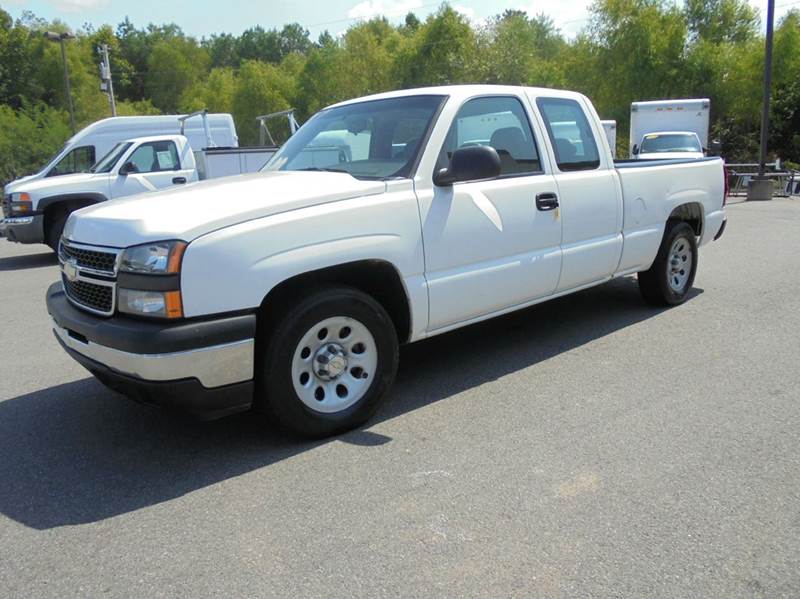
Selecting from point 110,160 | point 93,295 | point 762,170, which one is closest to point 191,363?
point 93,295

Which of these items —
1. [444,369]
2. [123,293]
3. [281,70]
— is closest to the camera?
[123,293]

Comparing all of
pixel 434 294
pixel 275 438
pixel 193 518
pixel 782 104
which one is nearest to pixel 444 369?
pixel 434 294

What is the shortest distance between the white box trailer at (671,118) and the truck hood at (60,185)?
56.2 feet

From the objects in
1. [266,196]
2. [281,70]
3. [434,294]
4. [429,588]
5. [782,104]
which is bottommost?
[429,588]

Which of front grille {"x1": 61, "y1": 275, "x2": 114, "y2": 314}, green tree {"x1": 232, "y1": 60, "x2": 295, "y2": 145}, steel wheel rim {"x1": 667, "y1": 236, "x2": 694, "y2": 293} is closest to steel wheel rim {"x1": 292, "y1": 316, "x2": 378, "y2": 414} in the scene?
front grille {"x1": 61, "y1": 275, "x2": 114, "y2": 314}

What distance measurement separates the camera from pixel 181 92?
261 ft

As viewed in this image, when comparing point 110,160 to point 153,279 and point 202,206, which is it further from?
point 153,279

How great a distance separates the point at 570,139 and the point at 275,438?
3174 mm

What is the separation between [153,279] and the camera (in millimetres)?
3188

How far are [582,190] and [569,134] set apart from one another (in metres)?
0.48

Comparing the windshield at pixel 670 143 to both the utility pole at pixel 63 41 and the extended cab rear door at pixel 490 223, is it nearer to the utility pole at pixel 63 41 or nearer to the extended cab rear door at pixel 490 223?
the extended cab rear door at pixel 490 223

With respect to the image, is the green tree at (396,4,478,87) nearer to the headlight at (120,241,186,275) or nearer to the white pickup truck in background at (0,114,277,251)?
the white pickup truck in background at (0,114,277,251)

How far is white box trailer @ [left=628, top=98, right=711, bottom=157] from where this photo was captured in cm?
2242

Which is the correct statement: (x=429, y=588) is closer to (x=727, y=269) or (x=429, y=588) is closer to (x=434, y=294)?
(x=434, y=294)
